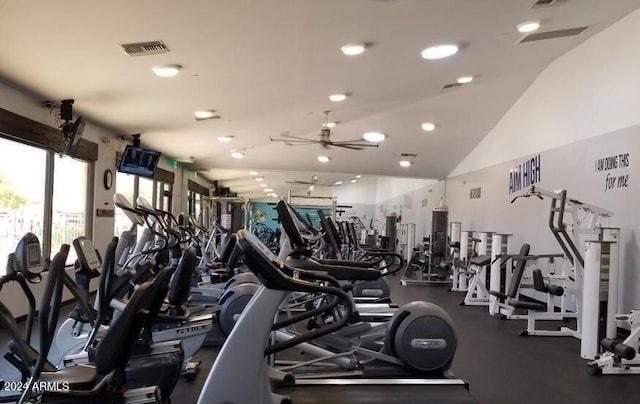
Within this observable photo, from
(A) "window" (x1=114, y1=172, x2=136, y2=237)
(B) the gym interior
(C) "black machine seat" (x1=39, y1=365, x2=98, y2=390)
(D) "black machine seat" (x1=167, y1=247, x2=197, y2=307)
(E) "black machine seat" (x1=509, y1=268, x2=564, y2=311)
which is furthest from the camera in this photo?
(A) "window" (x1=114, y1=172, x2=136, y2=237)

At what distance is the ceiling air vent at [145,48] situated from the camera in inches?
151

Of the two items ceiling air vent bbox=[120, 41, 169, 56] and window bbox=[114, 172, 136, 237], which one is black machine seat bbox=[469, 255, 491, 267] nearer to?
ceiling air vent bbox=[120, 41, 169, 56]

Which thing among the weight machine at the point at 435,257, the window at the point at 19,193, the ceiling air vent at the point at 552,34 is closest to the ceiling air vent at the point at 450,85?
the ceiling air vent at the point at 552,34

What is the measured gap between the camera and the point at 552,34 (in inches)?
225

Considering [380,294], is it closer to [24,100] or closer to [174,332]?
[174,332]

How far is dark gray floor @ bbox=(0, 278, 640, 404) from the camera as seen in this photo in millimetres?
3373

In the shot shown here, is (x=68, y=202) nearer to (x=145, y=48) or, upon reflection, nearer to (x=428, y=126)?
(x=145, y=48)

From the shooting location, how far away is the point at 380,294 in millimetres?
6777

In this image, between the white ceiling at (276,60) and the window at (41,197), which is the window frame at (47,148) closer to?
the window at (41,197)

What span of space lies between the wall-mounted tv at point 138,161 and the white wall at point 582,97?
245 inches

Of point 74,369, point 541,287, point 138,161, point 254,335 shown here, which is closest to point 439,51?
point 541,287

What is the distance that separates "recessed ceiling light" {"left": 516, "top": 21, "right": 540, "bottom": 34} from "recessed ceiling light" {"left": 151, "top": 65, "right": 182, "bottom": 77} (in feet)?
11.2

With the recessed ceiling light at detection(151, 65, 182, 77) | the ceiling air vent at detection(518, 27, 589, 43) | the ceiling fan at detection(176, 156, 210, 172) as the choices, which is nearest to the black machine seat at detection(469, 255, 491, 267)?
the ceiling air vent at detection(518, 27, 589, 43)

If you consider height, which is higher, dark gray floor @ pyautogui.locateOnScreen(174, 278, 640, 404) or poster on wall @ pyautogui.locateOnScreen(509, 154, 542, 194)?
poster on wall @ pyautogui.locateOnScreen(509, 154, 542, 194)
